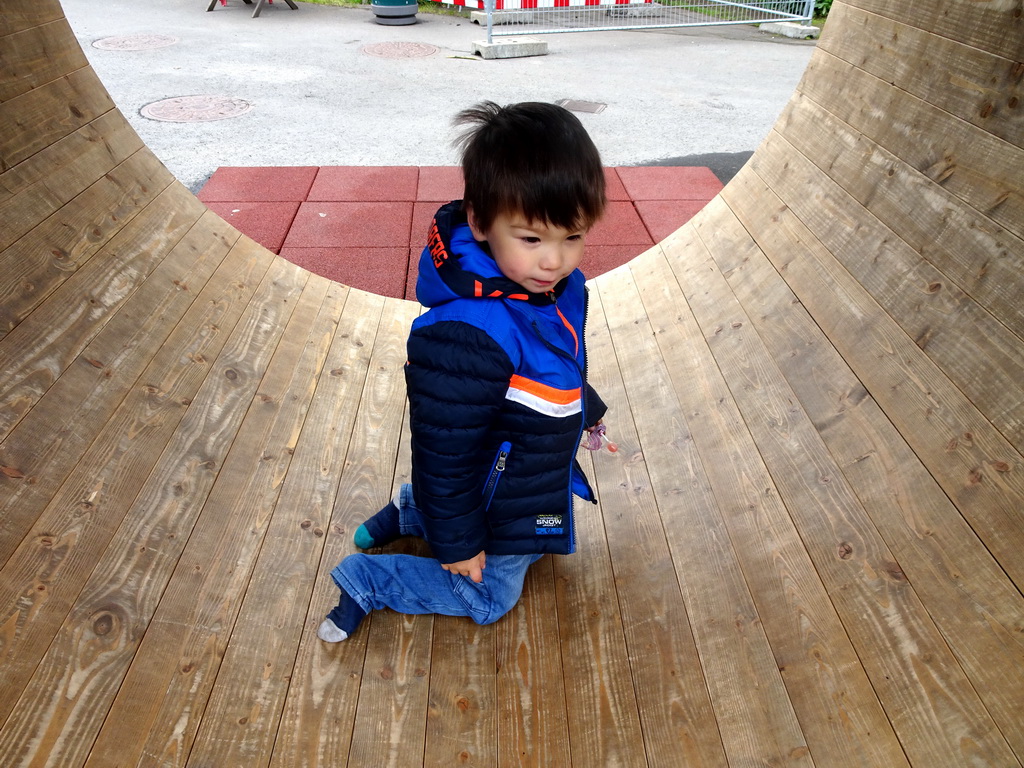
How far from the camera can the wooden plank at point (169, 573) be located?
180 centimetres

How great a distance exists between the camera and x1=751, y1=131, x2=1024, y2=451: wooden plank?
6.19ft

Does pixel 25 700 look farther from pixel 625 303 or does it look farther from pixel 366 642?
pixel 625 303

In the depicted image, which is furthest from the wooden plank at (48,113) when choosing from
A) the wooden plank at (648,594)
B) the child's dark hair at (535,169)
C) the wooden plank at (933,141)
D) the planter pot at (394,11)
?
the planter pot at (394,11)

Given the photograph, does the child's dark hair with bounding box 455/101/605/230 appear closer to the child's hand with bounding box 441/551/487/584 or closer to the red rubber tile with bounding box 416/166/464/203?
the child's hand with bounding box 441/551/487/584

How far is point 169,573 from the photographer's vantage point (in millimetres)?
2189

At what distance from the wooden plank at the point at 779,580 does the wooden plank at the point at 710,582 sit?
18 millimetres

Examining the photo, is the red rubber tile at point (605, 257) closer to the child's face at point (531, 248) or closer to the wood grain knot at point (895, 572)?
the wood grain knot at point (895, 572)

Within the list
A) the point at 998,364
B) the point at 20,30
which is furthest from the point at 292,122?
the point at 998,364

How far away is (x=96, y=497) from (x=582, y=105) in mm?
6296

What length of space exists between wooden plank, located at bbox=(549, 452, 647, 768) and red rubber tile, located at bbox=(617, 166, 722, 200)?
3.70m

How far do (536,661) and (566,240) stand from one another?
1.16 metres

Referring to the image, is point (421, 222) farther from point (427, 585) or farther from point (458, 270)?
point (458, 270)

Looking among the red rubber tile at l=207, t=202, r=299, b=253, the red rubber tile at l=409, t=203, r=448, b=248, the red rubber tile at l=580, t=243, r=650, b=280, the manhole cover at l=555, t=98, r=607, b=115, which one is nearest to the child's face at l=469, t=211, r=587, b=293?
the red rubber tile at l=580, t=243, r=650, b=280

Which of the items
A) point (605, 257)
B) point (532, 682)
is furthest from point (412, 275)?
point (532, 682)
